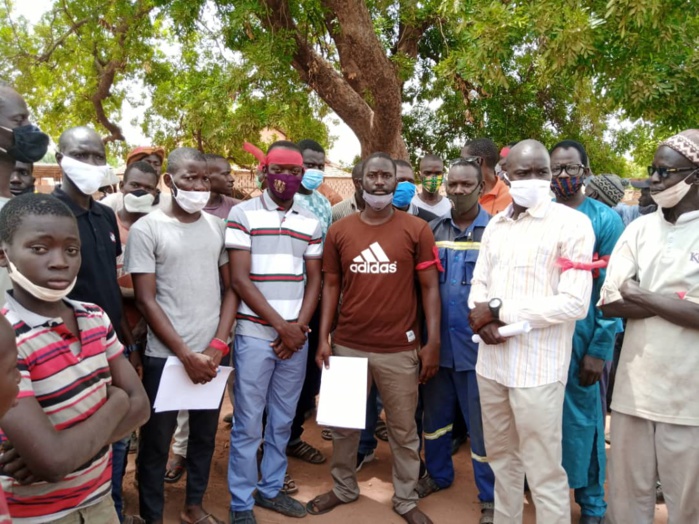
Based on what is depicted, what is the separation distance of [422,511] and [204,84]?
604 cm

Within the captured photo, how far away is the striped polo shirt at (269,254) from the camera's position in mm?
3512

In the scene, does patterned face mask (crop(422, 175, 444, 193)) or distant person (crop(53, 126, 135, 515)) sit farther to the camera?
patterned face mask (crop(422, 175, 444, 193))

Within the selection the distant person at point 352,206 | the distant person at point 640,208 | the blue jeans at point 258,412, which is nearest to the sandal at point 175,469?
the blue jeans at point 258,412

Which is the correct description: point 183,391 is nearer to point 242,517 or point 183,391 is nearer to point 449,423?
point 242,517

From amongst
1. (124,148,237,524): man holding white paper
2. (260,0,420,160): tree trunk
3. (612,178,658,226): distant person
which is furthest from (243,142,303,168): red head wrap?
(260,0,420,160): tree trunk

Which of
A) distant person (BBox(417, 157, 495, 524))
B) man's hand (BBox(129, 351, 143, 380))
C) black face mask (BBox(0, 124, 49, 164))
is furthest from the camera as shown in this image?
distant person (BBox(417, 157, 495, 524))

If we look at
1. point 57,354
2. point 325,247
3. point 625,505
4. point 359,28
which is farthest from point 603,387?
point 359,28

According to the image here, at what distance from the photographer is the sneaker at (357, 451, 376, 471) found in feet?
14.4

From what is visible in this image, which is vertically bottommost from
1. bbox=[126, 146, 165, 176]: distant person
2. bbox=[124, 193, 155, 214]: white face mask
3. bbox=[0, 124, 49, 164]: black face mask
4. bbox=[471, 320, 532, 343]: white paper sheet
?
bbox=[471, 320, 532, 343]: white paper sheet

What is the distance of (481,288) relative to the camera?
10.5 ft

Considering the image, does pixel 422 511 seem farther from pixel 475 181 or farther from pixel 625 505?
pixel 475 181

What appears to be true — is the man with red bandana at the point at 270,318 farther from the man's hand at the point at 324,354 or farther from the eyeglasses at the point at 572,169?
the eyeglasses at the point at 572,169

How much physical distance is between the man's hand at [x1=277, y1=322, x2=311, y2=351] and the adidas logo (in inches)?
21.7

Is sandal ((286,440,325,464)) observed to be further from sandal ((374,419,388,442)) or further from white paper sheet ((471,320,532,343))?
white paper sheet ((471,320,532,343))
